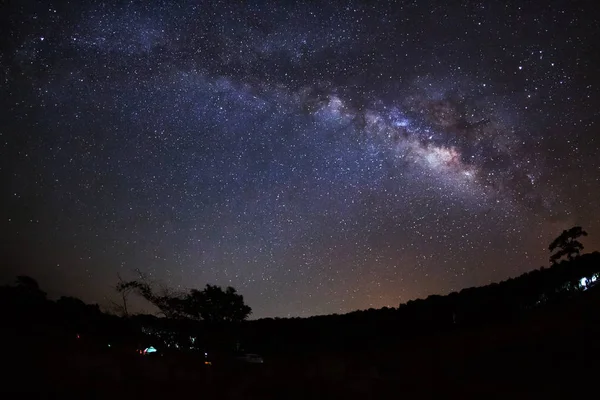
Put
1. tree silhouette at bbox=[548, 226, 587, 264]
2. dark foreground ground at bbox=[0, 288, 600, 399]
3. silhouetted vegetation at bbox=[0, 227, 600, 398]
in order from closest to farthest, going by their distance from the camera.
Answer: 1. dark foreground ground at bbox=[0, 288, 600, 399]
2. silhouetted vegetation at bbox=[0, 227, 600, 398]
3. tree silhouette at bbox=[548, 226, 587, 264]

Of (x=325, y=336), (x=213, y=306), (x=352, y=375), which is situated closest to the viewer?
(x=352, y=375)

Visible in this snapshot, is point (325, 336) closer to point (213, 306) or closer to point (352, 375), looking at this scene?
point (213, 306)

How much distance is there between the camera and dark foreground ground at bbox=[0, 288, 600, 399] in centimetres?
743

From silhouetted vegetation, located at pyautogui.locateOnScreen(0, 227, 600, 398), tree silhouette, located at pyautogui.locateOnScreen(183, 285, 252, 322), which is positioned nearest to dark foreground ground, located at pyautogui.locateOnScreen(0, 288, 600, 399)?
silhouetted vegetation, located at pyautogui.locateOnScreen(0, 227, 600, 398)

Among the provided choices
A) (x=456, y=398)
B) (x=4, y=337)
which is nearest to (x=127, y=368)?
(x=4, y=337)

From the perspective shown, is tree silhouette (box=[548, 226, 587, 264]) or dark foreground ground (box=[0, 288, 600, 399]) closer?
dark foreground ground (box=[0, 288, 600, 399])

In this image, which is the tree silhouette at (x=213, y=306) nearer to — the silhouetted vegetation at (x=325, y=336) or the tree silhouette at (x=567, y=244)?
the silhouetted vegetation at (x=325, y=336)

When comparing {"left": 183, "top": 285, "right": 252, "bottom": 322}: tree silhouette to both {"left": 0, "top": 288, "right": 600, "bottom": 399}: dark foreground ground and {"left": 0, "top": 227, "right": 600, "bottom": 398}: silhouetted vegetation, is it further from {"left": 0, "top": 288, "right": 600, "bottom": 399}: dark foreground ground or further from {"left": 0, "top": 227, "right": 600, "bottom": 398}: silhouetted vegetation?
{"left": 0, "top": 288, "right": 600, "bottom": 399}: dark foreground ground

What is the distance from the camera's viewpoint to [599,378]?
34.4ft

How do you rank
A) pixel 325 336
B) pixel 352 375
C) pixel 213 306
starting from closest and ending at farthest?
pixel 352 375, pixel 325 336, pixel 213 306

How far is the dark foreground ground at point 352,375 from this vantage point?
743cm

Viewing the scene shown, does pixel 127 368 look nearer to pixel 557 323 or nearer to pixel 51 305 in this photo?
pixel 557 323

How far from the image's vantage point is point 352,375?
1305 centimetres

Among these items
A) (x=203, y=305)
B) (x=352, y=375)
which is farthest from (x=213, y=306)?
(x=352, y=375)
